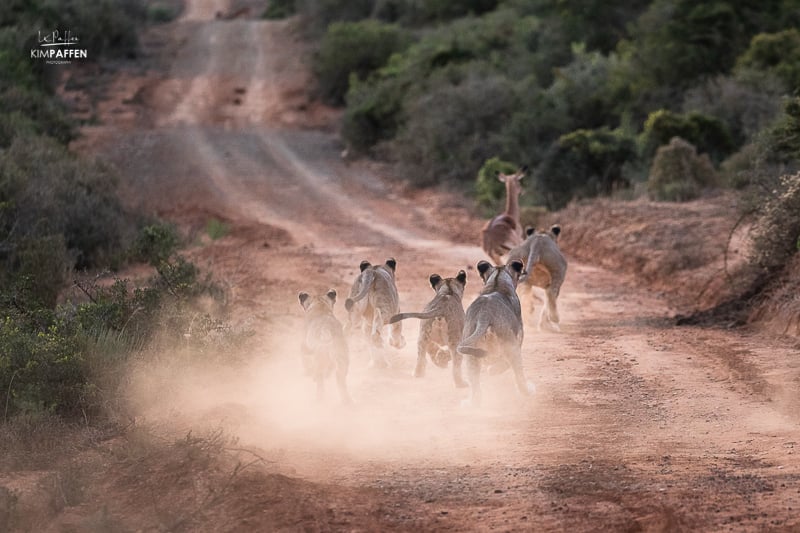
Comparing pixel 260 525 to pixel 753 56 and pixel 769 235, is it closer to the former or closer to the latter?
pixel 769 235

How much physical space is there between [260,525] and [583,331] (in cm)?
790

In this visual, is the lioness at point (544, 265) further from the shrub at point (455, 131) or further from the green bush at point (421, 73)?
the green bush at point (421, 73)

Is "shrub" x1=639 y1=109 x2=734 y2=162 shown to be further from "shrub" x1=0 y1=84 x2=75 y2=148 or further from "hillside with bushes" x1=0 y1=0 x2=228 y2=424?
"shrub" x1=0 y1=84 x2=75 y2=148

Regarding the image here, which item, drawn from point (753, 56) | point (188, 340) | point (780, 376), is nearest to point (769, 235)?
point (780, 376)

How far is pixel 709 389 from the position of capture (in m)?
10.5

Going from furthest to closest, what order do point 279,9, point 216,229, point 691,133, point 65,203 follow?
point 279,9 → point 691,133 → point 216,229 → point 65,203

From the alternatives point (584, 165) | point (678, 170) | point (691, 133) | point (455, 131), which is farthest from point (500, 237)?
point (455, 131)

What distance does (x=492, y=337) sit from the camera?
1006cm

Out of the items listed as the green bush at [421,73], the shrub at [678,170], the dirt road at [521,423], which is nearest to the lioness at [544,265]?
the dirt road at [521,423]

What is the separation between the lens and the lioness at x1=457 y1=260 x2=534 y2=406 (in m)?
9.92
